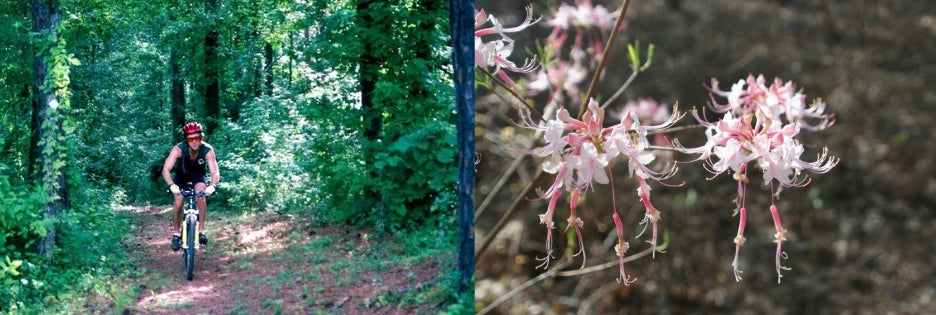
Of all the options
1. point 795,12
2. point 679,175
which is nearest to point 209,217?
point 679,175

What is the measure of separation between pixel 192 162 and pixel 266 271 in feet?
1.59

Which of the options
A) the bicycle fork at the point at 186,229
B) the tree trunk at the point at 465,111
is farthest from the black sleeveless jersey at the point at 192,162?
the tree trunk at the point at 465,111

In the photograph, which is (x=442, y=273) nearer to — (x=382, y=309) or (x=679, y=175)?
(x=382, y=309)

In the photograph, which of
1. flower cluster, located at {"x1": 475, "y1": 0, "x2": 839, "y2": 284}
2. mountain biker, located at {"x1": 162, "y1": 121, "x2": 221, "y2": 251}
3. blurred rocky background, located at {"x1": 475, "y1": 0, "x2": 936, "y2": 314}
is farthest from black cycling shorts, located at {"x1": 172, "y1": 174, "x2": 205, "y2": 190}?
flower cluster, located at {"x1": 475, "y1": 0, "x2": 839, "y2": 284}

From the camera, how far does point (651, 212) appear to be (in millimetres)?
695

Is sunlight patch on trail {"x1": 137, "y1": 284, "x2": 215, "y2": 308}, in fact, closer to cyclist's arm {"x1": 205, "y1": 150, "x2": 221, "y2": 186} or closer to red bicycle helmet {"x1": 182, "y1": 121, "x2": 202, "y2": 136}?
cyclist's arm {"x1": 205, "y1": 150, "x2": 221, "y2": 186}

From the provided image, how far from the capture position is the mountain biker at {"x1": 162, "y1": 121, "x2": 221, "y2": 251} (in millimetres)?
2551

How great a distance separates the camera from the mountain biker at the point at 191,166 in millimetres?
2551

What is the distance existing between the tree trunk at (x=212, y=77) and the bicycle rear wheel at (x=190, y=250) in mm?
352

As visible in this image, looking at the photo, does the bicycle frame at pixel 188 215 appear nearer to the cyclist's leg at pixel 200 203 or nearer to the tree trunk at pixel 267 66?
the cyclist's leg at pixel 200 203

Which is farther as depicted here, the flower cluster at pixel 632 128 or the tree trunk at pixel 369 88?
the tree trunk at pixel 369 88

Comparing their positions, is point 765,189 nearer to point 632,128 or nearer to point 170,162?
point 632,128

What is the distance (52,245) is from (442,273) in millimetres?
1475

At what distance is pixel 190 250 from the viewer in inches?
105
